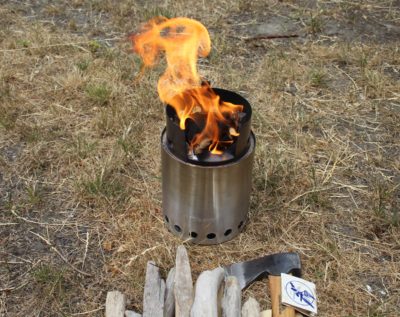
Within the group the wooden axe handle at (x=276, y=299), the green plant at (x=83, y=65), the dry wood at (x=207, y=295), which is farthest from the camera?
the green plant at (x=83, y=65)

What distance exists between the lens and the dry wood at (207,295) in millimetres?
2285

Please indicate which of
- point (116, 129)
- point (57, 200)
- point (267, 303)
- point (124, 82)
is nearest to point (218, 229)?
point (267, 303)

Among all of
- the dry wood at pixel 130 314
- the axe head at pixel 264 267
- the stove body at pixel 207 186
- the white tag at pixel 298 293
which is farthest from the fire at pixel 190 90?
the dry wood at pixel 130 314

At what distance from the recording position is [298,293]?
2605mm

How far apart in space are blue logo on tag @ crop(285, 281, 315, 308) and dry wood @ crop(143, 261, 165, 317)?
67 centimetres

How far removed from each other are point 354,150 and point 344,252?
3.60ft

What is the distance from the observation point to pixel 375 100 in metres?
4.38

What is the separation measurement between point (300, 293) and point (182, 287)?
649 mm

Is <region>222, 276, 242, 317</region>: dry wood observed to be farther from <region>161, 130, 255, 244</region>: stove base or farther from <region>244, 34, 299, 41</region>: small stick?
<region>244, 34, 299, 41</region>: small stick

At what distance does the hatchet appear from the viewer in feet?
9.01

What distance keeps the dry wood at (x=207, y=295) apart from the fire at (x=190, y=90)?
662mm

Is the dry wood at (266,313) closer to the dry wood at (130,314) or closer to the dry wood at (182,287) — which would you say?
the dry wood at (182,287)

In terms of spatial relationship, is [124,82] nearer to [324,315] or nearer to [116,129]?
[116,129]

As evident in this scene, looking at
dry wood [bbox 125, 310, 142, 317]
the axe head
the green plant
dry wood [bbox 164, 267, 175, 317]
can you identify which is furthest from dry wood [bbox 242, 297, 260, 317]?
the green plant
